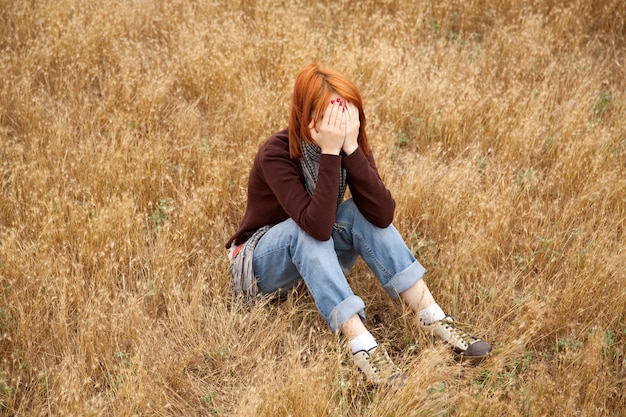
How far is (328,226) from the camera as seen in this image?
2.93 metres

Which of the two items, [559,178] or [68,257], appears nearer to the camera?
[68,257]

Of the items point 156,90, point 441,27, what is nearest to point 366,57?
point 441,27

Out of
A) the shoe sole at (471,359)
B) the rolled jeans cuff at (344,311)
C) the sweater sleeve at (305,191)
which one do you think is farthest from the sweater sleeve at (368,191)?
the shoe sole at (471,359)

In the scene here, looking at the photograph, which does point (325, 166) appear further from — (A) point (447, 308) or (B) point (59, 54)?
(B) point (59, 54)

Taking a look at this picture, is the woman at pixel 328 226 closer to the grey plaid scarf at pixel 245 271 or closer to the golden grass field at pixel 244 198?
the grey plaid scarf at pixel 245 271

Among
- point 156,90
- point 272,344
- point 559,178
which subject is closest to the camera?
point 272,344

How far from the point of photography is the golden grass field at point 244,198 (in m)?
2.92

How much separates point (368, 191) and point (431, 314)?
30.7 inches

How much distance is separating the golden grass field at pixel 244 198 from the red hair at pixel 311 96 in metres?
1.00

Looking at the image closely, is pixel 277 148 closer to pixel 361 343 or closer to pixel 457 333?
pixel 361 343

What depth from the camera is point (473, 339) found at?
3086mm

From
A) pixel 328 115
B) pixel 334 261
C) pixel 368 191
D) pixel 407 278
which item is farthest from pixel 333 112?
pixel 407 278

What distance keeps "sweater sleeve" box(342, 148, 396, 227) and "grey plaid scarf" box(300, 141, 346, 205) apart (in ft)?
0.30

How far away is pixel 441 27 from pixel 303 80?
11.6ft
